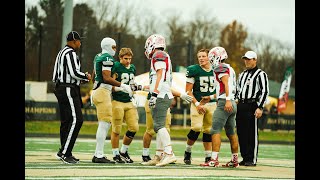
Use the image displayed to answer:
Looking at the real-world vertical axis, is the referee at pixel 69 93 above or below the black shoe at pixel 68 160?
above

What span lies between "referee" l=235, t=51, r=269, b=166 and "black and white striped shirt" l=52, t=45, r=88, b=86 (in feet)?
10.9

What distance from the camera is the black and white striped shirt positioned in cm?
1198

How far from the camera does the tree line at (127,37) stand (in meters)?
41.4

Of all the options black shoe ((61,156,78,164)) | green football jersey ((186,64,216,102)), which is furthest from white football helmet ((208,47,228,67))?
black shoe ((61,156,78,164))

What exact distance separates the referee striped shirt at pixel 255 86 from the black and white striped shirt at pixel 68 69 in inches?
132

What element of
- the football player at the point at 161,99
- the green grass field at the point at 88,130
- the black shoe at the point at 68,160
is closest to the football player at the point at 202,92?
the football player at the point at 161,99

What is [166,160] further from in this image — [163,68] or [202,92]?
[202,92]

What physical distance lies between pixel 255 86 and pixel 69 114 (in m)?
3.70

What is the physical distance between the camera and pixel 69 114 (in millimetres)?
11984

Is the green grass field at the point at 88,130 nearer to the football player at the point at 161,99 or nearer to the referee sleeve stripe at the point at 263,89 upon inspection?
the referee sleeve stripe at the point at 263,89

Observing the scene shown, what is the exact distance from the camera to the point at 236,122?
1391 centimetres

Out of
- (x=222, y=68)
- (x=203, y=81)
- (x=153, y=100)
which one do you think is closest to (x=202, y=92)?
(x=203, y=81)
